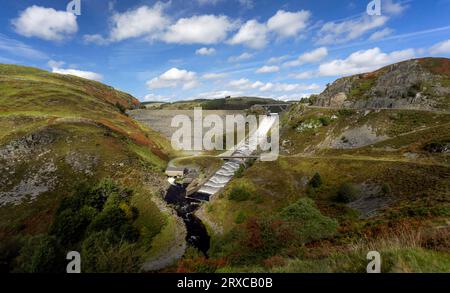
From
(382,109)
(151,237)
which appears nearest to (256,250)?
(151,237)

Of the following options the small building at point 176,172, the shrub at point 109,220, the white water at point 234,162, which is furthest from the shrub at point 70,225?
the small building at point 176,172

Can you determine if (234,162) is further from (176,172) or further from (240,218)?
(240,218)

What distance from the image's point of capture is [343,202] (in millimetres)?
43719

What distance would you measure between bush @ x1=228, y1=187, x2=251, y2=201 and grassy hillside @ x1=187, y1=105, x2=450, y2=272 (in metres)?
0.21

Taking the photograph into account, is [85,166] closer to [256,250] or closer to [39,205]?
[39,205]

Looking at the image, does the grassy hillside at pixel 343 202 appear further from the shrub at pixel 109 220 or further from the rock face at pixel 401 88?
the shrub at pixel 109 220

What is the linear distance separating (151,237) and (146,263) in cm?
712

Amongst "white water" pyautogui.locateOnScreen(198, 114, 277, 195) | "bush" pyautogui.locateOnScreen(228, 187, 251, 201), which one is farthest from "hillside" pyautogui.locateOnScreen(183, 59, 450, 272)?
"white water" pyautogui.locateOnScreen(198, 114, 277, 195)

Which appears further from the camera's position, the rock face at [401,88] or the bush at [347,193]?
the rock face at [401,88]

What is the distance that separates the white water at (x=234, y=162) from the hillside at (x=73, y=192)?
12298mm

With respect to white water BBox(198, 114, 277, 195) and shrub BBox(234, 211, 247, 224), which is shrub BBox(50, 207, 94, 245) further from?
white water BBox(198, 114, 277, 195)

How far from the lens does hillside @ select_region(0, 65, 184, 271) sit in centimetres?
3212

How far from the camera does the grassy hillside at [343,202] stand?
9.03m

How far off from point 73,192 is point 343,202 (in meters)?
48.4
